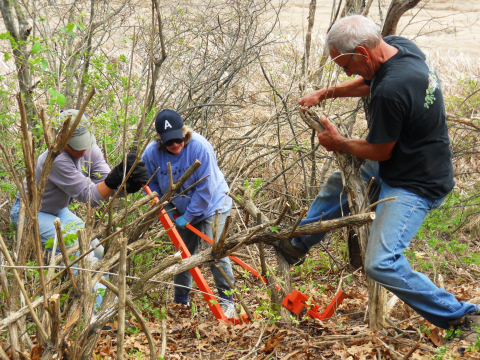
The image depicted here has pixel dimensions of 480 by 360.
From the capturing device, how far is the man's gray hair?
3051mm

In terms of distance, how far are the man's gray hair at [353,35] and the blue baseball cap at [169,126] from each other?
1856 millimetres

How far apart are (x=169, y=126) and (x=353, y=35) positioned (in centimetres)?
209

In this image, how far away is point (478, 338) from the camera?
285cm

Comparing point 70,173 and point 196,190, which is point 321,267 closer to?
point 196,190

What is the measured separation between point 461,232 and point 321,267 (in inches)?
92.3

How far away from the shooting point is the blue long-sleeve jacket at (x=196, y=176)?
4633 millimetres

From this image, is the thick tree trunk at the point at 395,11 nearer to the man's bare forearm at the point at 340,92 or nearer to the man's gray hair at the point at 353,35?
the man's bare forearm at the point at 340,92

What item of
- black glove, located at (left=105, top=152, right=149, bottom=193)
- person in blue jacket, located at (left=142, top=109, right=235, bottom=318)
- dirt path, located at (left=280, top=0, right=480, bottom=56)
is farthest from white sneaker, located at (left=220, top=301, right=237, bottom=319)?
dirt path, located at (left=280, top=0, right=480, bottom=56)

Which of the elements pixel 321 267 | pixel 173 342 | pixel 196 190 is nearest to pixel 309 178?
pixel 321 267

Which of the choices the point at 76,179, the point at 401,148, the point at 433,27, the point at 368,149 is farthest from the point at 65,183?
the point at 433,27

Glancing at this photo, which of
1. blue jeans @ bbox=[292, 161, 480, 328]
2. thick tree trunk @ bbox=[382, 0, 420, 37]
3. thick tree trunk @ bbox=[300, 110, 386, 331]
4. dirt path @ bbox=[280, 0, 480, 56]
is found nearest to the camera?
blue jeans @ bbox=[292, 161, 480, 328]

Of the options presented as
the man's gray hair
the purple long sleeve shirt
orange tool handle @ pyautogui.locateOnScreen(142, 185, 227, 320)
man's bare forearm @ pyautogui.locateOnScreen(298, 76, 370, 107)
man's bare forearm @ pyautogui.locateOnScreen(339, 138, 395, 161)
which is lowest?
orange tool handle @ pyautogui.locateOnScreen(142, 185, 227, 320)

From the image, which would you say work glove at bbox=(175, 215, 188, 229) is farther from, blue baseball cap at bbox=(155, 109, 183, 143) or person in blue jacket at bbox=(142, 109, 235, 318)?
blue baseball cap at bbox=(155, 109, 183, 143)

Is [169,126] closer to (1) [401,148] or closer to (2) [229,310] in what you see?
(2) [229,310]
